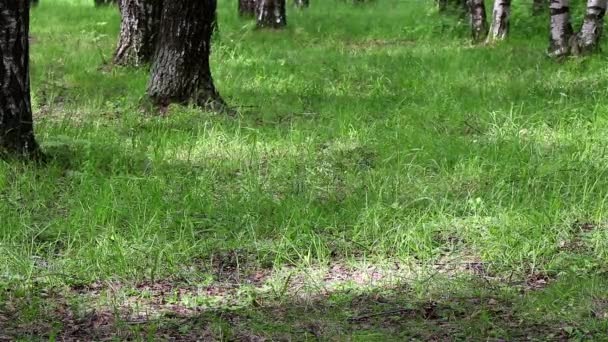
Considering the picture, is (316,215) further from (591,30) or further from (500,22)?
(500,22)

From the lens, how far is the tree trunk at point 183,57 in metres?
7.69

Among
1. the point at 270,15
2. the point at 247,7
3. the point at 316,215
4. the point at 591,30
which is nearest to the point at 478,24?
the point at 591,30

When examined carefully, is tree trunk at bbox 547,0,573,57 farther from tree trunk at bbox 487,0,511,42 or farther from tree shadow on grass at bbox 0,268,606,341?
tree shadow on grass at bbox 0,268,606,341

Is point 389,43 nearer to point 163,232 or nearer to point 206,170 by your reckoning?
point 206,170

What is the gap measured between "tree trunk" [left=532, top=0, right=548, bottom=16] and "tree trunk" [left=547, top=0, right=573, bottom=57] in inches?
189

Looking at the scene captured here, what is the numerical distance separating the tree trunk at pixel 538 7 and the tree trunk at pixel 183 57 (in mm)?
9481

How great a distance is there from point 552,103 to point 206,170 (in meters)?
3.83

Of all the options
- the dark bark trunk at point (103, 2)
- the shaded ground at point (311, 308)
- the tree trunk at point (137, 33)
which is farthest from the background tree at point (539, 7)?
the shaded ground at point (311, 308)

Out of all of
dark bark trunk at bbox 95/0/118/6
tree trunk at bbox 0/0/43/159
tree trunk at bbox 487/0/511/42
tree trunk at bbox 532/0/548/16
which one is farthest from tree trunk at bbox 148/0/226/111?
dark bark trunk at bbox 95/0/118/6

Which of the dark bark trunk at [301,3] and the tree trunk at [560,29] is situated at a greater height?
the tree trunk at [560,29]

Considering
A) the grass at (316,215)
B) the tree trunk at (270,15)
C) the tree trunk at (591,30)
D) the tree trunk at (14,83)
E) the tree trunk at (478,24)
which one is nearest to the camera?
the grass at (316,215)

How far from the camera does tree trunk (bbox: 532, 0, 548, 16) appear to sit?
50.6ft

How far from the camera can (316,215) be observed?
191 inches

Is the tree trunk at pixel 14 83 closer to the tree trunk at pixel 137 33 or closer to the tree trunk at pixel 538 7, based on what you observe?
the tree trunk at pixel 137 33
